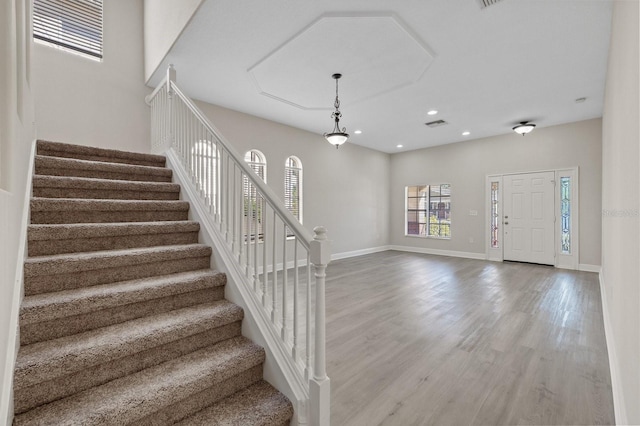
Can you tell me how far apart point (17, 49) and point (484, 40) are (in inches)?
156

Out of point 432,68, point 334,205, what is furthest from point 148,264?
point 334,205

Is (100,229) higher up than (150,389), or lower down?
higher up

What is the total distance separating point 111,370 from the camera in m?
1.52

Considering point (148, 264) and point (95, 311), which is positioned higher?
point (148, 264)

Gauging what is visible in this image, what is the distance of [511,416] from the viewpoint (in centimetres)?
187

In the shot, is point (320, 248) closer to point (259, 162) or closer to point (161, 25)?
point (161, 25)

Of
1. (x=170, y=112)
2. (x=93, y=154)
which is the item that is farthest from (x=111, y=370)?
(x=170, y=112)

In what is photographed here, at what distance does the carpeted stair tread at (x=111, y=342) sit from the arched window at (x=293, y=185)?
176 inches

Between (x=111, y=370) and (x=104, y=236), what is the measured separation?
3.52 ft

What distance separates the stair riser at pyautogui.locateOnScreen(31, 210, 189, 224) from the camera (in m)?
2.14

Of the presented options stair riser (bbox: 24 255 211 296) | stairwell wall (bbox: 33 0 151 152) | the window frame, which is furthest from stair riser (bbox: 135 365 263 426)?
the window frame

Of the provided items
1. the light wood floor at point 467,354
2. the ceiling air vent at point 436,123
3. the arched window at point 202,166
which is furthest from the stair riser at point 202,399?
the ceiling air vent at point 436,123

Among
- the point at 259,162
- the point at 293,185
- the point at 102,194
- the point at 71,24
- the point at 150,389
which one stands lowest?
the point at 150,389

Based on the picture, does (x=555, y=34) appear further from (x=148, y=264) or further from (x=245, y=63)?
(x=148, y=264)
